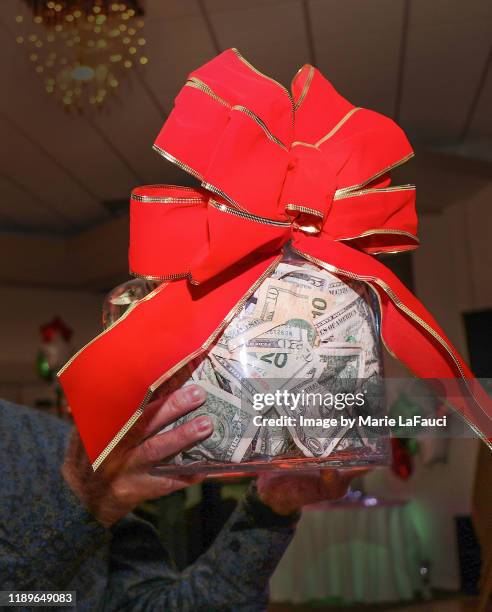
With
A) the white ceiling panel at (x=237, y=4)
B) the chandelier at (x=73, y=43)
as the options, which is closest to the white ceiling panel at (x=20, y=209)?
the chandelier at (x=73, y=43)

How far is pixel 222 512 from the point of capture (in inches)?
14.3

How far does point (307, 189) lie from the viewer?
0.30 meters

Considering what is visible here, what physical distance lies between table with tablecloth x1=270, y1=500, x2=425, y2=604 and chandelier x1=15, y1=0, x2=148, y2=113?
1.73 ft

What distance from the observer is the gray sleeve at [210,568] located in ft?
1.18

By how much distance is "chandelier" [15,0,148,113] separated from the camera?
0.79 m

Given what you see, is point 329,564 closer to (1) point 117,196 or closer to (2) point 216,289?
(2) point 216,289

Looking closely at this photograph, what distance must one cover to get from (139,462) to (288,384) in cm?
9

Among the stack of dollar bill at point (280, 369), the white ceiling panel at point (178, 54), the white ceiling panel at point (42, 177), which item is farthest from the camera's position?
the white ceiling panel at point (178, 54)

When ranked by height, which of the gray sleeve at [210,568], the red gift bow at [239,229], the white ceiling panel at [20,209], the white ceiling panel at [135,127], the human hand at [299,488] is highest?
the white ceiling panel at [135,127]

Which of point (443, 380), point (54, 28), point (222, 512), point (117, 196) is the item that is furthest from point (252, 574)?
point (54, 28)

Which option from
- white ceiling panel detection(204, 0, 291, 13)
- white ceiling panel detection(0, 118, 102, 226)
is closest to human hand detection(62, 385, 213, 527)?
white ceiling panel detection(0, 118, 102, 226)

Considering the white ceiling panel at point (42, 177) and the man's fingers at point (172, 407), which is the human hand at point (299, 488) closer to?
the man's fingers at point (172, 407)

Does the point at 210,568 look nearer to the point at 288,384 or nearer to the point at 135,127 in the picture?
the point at 288,384

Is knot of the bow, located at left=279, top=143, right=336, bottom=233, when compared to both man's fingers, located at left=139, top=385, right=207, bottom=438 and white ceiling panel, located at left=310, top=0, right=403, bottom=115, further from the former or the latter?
white ceiling panel, located at left=310, top=0, right=403, bottom=115
